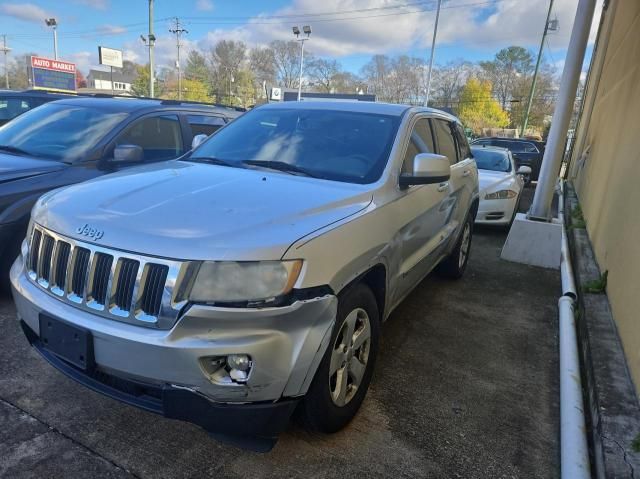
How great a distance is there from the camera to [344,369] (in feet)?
8.40

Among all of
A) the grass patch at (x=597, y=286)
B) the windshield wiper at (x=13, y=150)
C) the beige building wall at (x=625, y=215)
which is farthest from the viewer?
the grass patch at (x=597, y=286)

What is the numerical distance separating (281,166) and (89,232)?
1.37 metres

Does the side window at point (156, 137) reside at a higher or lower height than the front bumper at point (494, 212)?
higher

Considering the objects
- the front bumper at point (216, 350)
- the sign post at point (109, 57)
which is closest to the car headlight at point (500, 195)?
the front bumper at point (216, 350)

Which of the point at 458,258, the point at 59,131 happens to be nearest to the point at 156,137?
the point at 59,131

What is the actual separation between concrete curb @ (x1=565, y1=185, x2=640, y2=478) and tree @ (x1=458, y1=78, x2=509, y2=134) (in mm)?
62178

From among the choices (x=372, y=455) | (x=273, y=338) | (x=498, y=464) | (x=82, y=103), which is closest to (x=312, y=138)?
(x=273, y=338)

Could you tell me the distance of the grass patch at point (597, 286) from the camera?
15.3ft

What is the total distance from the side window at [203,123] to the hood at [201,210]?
268 centimetres

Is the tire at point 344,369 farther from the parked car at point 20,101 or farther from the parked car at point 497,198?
the parked car at point 20,101

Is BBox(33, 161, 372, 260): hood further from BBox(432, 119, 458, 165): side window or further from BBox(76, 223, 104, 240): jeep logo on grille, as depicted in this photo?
BBox(432, 119, 458, 165): side window

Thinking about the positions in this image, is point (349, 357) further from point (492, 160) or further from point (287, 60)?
point (287, 60)

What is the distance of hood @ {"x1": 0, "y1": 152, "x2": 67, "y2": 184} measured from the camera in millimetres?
3803

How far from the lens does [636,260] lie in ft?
11.8
